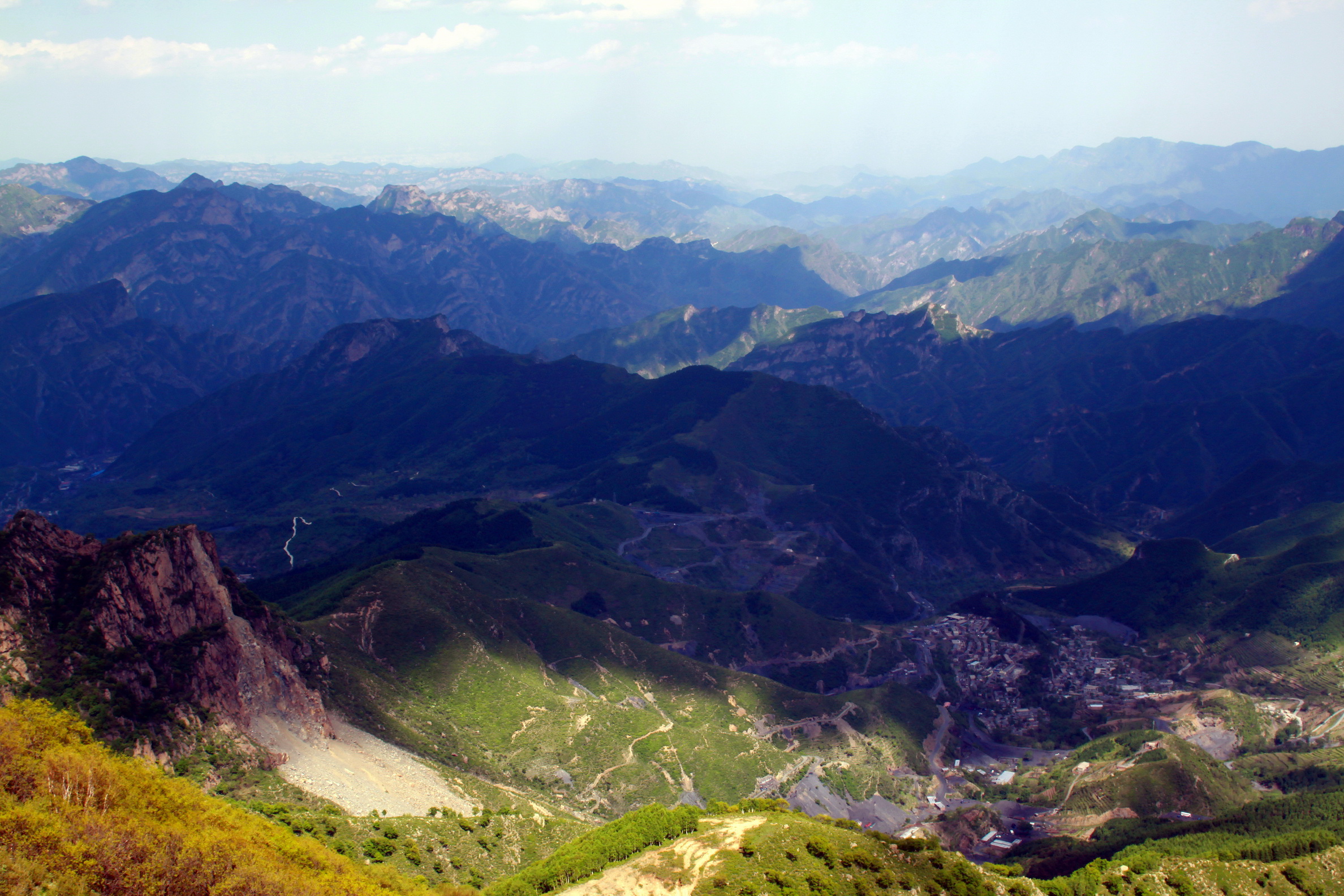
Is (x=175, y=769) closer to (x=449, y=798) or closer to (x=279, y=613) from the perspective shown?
(x=449, y=798)

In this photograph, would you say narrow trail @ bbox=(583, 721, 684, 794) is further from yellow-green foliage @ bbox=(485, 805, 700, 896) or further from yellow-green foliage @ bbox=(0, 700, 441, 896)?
yellow-green foliage @ bbox=(0, 700, 441, 896)

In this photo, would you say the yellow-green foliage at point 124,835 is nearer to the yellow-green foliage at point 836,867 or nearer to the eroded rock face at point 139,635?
the eroded rock face at point 139,635

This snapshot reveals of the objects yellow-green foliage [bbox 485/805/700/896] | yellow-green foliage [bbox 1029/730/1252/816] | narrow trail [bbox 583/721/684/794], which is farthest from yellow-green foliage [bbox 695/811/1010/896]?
yellow-green foliage [bbox 1029/730/1252/816]

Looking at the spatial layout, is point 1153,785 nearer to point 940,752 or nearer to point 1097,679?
point 940,752

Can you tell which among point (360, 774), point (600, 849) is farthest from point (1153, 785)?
point (360, 774)

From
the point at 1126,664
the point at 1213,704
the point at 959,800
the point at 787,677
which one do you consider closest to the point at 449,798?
the point at 959,800

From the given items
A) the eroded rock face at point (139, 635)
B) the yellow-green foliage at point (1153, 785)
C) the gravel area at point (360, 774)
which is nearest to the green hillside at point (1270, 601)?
the yellow-green foliage at point (1153, 785)
